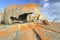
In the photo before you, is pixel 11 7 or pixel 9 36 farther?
pixel 11 7

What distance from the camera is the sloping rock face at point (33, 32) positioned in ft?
16.5

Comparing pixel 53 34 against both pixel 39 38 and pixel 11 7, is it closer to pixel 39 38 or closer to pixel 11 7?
pixel 39 38

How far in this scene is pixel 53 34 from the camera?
507cm

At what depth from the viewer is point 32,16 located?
7727 millimetres

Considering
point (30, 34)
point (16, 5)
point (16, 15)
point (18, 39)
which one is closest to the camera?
point (18, 39)

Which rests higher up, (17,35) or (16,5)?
(16,5)

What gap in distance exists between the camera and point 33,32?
17.4 feet

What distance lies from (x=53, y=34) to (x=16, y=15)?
3581 millimetres

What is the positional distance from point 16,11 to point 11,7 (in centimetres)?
35

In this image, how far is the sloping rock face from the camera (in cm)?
502

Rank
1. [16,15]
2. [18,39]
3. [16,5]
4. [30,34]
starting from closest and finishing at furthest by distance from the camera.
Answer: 1. [18,39]
2. [30,34]
3. [16,5]
4. [16,15]

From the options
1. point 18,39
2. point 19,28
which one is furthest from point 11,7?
point 18,39

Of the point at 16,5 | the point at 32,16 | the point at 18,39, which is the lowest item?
the point at 18,39

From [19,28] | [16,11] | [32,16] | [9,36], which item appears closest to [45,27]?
[19,28]
